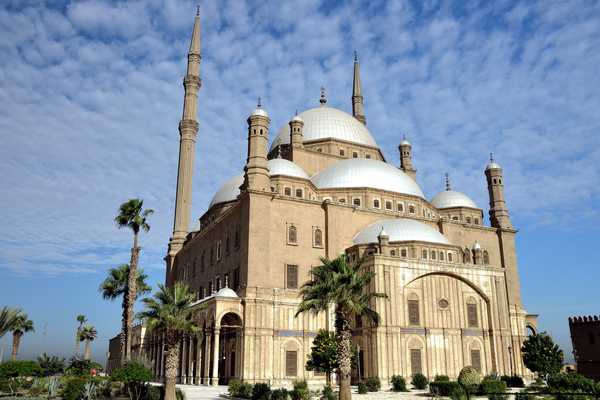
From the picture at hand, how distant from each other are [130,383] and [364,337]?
14774mm

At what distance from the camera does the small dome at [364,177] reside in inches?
1663

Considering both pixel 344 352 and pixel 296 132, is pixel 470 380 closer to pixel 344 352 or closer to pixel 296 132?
pixel 344 352

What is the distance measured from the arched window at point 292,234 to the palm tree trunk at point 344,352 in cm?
1459

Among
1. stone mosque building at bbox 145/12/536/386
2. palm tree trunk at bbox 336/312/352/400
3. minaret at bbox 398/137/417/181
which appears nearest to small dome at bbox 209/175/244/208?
stone mosque building at bbox 145/12/536/386

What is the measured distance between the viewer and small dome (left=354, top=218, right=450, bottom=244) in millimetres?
36406

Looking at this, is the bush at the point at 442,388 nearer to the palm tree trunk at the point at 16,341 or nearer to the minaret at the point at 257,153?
the minaret at the point at 257,153

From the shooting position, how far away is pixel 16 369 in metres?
29.1

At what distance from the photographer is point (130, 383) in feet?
72.8

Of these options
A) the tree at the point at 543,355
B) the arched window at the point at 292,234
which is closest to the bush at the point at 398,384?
the tree at the point at 543,355

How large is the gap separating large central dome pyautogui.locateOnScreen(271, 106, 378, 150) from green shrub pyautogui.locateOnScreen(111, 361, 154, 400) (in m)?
31.6

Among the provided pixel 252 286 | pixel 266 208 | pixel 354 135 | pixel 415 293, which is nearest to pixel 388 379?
pixel 415 293

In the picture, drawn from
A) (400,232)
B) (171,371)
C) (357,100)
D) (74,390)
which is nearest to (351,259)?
(400,232)

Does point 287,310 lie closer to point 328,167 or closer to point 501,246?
point 328,167

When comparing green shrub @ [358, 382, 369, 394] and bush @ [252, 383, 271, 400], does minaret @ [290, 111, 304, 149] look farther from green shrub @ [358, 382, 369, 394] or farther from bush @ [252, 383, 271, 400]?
bush @ [252, 383, 271, 400]
